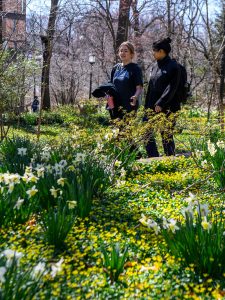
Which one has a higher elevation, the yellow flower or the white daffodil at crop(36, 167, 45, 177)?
the white daffodil at crop(36, 167, 45, 177)

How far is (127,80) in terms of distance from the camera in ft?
18.4

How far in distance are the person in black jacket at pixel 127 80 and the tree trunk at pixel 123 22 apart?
20.8ft

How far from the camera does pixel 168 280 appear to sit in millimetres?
2256

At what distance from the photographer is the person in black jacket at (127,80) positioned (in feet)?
18.0

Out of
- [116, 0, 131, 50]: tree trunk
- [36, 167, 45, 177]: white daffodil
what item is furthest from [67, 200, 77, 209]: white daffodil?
[116, 0, 131, 50]: tree trunk

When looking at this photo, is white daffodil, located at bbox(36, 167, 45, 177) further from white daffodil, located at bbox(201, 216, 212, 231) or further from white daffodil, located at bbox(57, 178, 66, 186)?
white daffodil, located at bbox(201, 216, 212, 231)

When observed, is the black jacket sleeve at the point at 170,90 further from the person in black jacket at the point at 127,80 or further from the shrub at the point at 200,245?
the shrub at the point at 200,245

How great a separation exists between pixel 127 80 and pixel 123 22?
6995mm

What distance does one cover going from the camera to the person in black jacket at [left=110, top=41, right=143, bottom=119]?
18.0 ft

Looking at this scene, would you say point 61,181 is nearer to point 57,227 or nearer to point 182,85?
point 57,227

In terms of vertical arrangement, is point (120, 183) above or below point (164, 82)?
below

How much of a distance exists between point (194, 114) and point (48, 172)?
37.3ft

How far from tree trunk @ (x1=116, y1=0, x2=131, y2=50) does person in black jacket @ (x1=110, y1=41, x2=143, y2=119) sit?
634cm

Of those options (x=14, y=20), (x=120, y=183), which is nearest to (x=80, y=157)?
(x=120, y=183)
